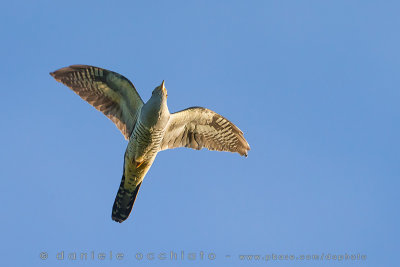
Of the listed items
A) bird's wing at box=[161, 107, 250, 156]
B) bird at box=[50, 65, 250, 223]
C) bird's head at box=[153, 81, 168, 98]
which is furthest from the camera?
bird's wing at box=[161, 107, 250, 156]

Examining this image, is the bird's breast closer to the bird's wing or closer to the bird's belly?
the bird's belly

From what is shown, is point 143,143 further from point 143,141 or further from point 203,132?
point 203,132

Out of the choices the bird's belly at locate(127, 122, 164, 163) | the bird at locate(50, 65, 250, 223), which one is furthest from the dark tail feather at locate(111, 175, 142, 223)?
the bird's belly at locate(127, 122, 164, 163)

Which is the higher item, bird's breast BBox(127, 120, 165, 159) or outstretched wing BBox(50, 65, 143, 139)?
outstretched wing BBox(50, 65, 143, 139)

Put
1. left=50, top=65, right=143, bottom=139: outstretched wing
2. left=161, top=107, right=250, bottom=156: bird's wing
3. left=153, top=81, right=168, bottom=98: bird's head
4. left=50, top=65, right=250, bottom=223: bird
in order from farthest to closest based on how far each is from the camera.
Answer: left=161, top=107, right=250, bottom=156: bird's wing → left=50, top=65, right=143, bottom=139: outstretched wing → left=50, top=65, right=250, bottom=223: bird → left=153, top=81, right=168, bottom=98: bird's head

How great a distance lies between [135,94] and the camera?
28.3ft

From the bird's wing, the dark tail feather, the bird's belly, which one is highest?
the bird's wing

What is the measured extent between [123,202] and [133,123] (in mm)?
1579

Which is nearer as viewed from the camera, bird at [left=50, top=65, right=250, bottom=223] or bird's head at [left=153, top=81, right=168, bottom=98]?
bird's head at [left=153, top=81, right=168, bottom=98]

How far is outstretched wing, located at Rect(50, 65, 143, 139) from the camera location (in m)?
8.72

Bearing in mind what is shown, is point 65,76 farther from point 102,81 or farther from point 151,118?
point 151,118

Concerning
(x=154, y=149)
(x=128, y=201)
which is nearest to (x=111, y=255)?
(x=128, y=201)

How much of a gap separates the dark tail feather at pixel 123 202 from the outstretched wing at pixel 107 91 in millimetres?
1092

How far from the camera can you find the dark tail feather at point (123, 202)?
29.6 ft
